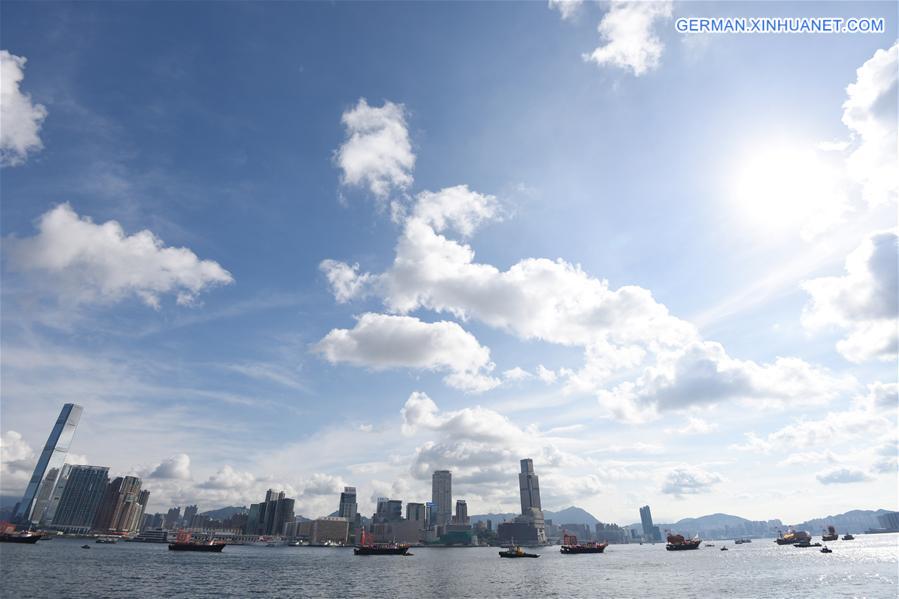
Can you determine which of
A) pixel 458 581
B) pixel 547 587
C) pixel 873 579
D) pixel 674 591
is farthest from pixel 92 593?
pixel 873 579

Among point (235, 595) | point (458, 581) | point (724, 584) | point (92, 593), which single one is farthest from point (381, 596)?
point (724, 584)

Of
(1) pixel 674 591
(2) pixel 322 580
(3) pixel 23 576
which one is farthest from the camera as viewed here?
(2) pixel 322 580

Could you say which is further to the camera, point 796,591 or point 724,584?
point 724,584

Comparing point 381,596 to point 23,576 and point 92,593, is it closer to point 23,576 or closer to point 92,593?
point 92,593

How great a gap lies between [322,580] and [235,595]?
1658 inches

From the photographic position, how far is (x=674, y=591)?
115000mm

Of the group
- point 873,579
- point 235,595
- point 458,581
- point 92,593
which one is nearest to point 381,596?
point 235,595

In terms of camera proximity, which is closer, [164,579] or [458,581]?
[164,579]

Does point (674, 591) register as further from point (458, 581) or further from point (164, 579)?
point (164, 579)

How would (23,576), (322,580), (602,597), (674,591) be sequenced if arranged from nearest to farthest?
(602,597) < (674,591) < (23,576) < (322,580)

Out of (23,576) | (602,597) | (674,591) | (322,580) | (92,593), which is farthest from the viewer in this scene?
(322,580)

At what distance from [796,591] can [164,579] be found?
164165 millimetres

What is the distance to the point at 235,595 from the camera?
Answer: 344 ft

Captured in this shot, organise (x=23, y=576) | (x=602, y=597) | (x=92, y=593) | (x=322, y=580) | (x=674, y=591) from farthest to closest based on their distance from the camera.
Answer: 1. (x=322, y=580)
2. (x=23, y=576)
3. (x=674, y=591)
4. (x=602, y=597)
5. (x=92, y=593)
